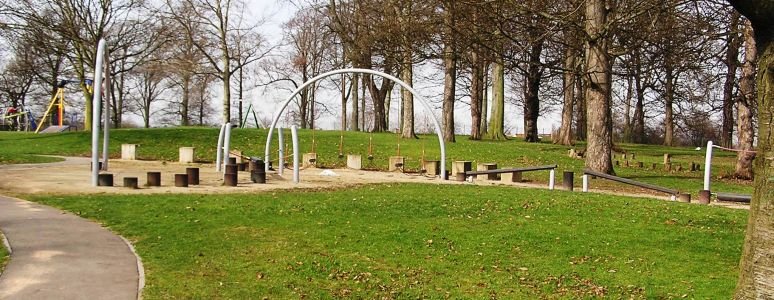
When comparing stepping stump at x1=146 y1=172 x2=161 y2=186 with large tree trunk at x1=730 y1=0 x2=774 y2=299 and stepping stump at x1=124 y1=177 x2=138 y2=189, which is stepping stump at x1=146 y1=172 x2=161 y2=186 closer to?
stepping stump at x1=124 y1=177 x2=138 y2=189

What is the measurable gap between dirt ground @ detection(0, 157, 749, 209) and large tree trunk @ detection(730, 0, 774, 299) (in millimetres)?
10495

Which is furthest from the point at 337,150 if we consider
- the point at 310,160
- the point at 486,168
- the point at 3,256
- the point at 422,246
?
the point at 3,256

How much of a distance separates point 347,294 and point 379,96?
37.1 m

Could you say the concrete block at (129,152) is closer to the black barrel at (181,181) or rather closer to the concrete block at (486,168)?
the black barrel at (181,181)

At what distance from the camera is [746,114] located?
21.9 m

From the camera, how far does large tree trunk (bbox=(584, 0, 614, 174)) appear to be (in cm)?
1894

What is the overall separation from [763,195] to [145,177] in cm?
1475

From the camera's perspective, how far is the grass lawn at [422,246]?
6719mm

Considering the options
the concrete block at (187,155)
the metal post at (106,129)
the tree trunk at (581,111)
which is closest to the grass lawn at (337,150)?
the concrete block at (187,155)

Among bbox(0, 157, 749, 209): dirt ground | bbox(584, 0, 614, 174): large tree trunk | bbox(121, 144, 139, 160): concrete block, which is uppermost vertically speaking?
bbox(584, 0, 614, 174): large tree trunk

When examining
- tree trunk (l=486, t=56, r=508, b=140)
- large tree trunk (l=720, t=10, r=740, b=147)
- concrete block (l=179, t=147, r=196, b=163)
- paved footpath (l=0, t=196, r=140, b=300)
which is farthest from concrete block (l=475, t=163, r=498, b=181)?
tree trunk (l=486, t=56, r=508, b=140)

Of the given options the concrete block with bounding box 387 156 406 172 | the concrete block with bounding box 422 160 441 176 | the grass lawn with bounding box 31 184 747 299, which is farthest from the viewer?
the concrete block with bounding box 387 156 406 172

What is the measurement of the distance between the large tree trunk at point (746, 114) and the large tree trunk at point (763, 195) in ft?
58.7

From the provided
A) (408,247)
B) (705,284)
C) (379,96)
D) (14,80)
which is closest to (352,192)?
(408,247)
